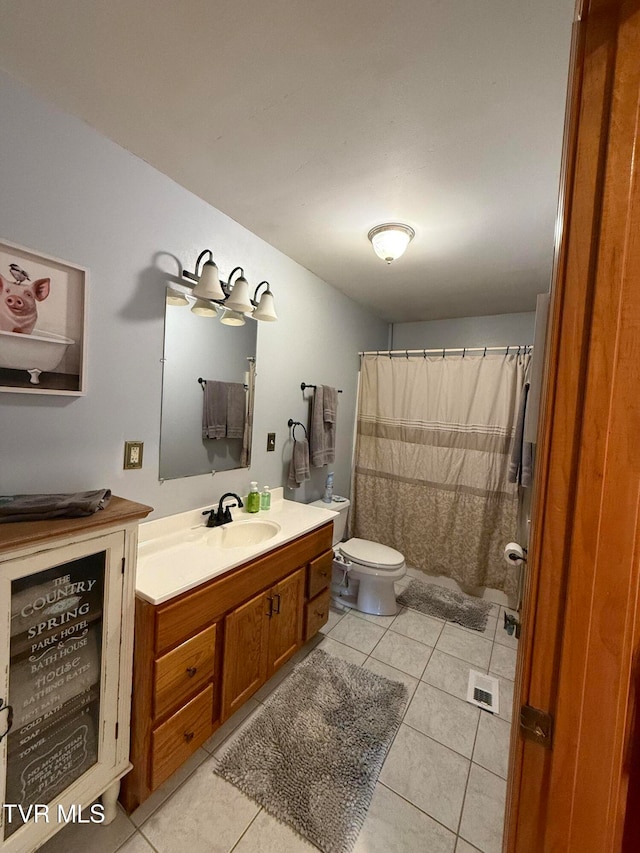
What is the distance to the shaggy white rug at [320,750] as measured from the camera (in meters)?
1.17

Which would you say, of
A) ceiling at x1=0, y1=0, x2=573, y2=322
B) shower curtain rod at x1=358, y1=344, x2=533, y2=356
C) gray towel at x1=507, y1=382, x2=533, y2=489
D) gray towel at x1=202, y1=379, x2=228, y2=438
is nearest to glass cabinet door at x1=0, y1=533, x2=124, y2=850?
gray towel at x1=202, y1=379, x2=228, y2=438

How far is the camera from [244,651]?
1425 millimetres

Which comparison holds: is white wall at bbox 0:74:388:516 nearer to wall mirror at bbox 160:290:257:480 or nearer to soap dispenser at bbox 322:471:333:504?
wall mirror at bbox 160:290:257:480

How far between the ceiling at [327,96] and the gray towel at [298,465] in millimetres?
1300

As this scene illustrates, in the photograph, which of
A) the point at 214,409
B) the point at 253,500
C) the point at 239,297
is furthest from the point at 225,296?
the point at 253,500

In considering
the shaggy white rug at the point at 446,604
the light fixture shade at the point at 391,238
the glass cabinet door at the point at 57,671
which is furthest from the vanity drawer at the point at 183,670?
the light fixture shade at the point at 391,238

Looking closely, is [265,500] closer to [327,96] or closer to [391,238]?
[391,238]

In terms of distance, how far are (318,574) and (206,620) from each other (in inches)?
30.8

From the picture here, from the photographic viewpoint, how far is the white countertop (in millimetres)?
1168

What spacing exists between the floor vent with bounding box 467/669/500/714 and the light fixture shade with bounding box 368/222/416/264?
231 centimetres

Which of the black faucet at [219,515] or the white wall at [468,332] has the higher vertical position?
the white wall at [468,332]

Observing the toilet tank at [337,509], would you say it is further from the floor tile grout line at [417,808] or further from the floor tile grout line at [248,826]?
the floor tile grout line at [248,826]

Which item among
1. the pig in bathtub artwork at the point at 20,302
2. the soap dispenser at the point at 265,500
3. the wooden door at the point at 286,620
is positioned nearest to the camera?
the pig in bathtub artwork at the point at 20,302

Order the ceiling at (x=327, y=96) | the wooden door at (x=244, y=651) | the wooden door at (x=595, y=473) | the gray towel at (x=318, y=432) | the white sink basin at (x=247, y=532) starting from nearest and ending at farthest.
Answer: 1. the wooden door at (x=595, y=473)
2. the ceiling at (x=327, y=96)
3. the wooden door at (x=244, y=651)
4. the white sink basin at (x=247, y=532)
5. the gray towel at (x=318, y=432)
